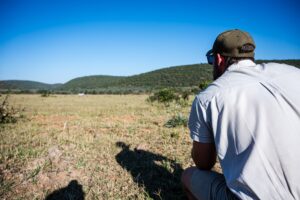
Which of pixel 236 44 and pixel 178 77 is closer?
pixel 236 44

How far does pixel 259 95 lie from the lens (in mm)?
1318

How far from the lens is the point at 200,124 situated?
1.52m

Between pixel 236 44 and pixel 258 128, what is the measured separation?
634mm

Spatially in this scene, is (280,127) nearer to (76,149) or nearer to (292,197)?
(292,197)

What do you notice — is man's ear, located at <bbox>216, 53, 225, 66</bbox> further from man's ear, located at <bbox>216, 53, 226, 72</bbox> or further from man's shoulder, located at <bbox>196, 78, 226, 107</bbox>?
man's shoulder, located at <bbox>196, 78, 226, 107</bbox>

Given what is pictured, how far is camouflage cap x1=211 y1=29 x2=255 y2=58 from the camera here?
5.22 feet

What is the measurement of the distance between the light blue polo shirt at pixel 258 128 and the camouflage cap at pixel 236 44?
0.61 ft

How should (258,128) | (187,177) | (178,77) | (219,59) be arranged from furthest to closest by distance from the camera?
1. (178,77)
2. (187,177)
3. (219,59)
4. (258,128)

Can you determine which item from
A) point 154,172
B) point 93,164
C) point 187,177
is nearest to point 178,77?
point 93,164

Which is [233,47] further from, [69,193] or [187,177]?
[69,193]

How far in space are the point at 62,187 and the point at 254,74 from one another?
106 inches

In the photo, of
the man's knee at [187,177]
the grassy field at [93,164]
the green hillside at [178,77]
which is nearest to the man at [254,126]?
the man's knee at [187,177]

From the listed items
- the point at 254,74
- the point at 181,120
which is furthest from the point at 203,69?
the point at 254,74

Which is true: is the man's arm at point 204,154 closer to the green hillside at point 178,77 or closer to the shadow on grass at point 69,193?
the shadow on grass at point 69,193
